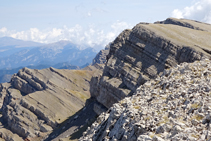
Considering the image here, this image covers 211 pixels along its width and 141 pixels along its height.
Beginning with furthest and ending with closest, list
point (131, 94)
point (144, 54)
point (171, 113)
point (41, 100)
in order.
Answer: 1. point (41, 100)
2. point (144, 54)
3. point (131, 94)
4. point (171, 113)

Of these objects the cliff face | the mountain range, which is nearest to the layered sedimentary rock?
the mountain range

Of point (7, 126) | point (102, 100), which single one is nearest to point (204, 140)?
point (102, 100)

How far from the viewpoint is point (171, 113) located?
73.2 feet

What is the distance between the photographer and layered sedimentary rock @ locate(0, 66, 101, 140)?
418ft

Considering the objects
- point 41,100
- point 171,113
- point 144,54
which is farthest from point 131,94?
point 41,100

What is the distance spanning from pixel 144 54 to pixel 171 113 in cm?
Answer: 5855

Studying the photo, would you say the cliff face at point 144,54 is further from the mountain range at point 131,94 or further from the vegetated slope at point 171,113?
the vegetated slope at point 171,113

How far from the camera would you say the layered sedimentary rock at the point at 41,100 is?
127306 millimetres

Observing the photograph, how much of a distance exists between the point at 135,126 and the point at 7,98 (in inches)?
6121

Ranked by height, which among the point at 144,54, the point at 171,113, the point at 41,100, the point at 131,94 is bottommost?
the point at 41,100

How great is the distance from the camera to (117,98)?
79.4 m

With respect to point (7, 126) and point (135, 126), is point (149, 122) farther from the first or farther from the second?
point (7, 126)

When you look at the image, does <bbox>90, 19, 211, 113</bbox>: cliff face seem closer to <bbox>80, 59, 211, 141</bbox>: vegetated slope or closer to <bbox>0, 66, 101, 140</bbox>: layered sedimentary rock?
<bbox>80, 59, 211, 141</bbox>: vegetated slope

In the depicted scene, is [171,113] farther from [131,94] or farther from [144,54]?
[144,54]
